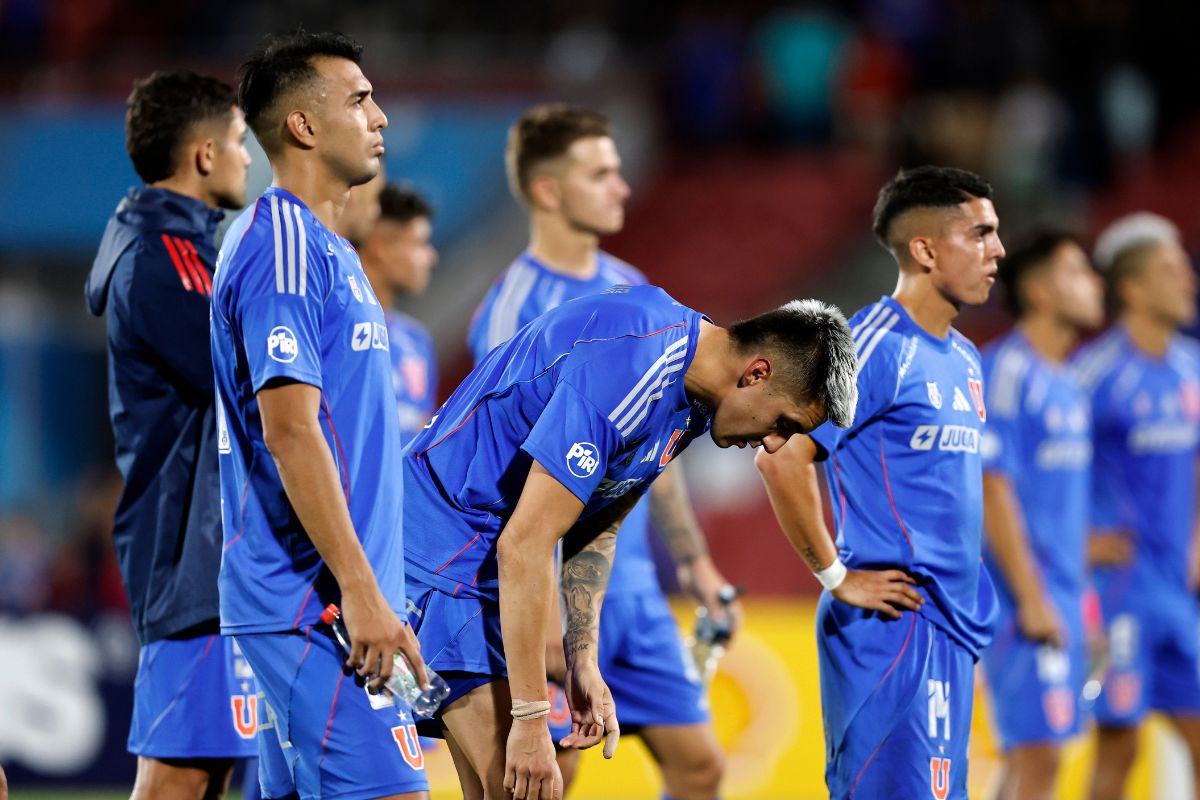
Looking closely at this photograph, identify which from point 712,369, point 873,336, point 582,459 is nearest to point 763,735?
point 873,336

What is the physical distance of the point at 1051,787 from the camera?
752cm

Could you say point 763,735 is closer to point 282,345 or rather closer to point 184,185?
point 184,185

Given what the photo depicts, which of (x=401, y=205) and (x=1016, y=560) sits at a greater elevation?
(x=401, y=205)

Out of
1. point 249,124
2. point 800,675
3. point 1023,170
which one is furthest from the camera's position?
point 1023,170

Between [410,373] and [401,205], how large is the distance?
0.79 meters

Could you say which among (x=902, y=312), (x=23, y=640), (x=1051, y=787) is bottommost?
(x=23, y=640)

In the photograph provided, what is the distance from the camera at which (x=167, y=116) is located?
208 inches

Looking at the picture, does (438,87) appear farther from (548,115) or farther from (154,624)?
(154,624)

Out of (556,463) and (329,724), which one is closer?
(329,724)

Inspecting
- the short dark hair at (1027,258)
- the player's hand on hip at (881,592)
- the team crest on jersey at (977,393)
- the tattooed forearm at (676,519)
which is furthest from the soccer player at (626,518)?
the short dark hair at (1027,258)

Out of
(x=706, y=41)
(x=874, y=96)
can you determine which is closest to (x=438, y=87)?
(x=706, y=41)

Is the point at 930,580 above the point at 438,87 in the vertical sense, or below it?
below

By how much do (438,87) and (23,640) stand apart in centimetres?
876

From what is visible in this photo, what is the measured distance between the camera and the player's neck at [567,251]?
6.91 m
